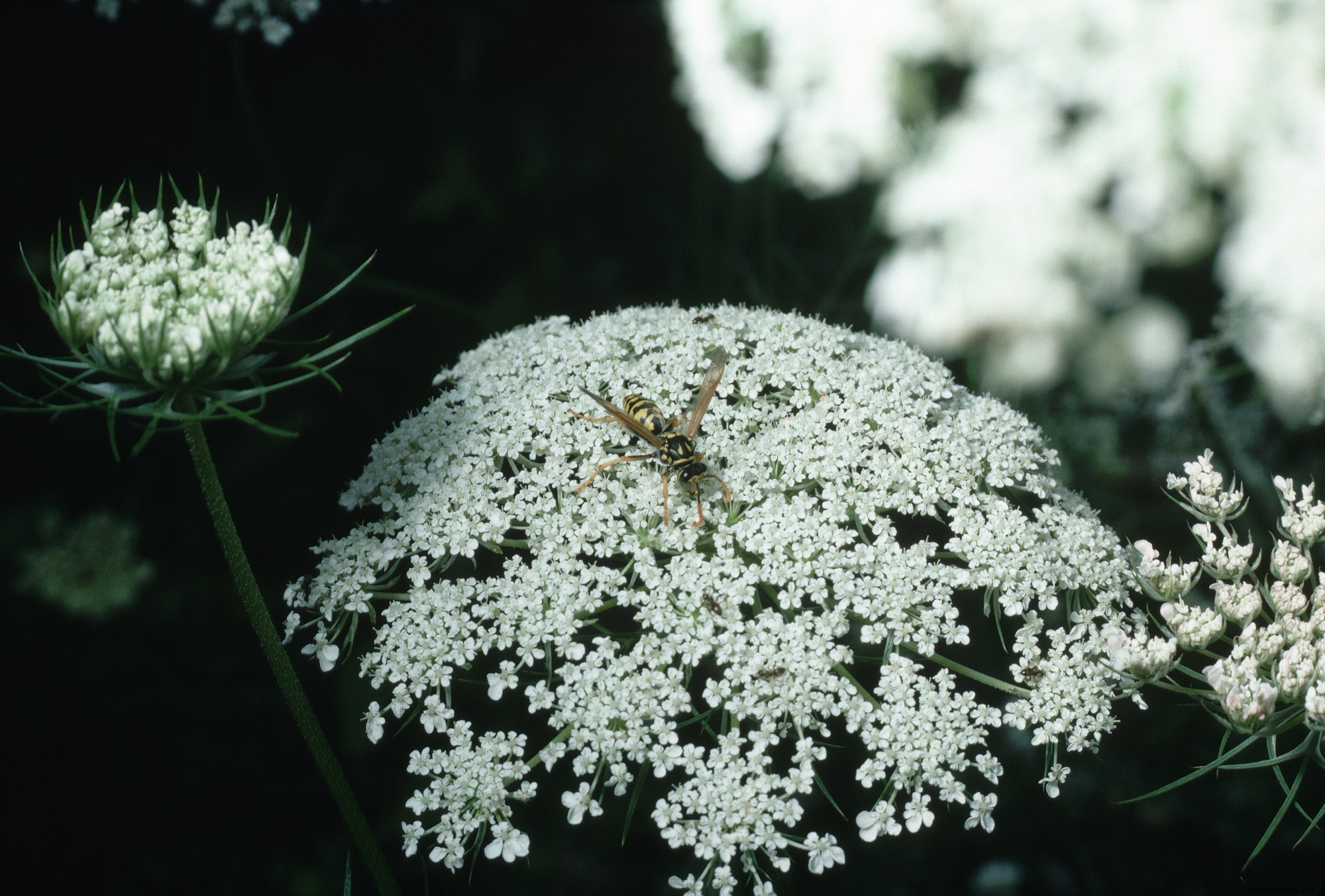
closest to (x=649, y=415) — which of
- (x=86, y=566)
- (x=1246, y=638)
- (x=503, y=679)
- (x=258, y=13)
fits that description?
(x=503, y=679)

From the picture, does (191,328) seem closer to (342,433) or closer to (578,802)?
(578,802)

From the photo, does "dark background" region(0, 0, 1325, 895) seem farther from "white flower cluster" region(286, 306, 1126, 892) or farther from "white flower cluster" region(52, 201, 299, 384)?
"white flower cluster" region(52, 201, 299, 384)

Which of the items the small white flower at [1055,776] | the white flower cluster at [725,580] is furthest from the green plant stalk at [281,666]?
the small white flower at [1055,776]

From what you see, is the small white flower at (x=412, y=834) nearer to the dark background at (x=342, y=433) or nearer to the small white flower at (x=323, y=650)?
the small white flower at (x=323, y=650)

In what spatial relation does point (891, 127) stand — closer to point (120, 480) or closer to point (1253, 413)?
point (1253, 413)

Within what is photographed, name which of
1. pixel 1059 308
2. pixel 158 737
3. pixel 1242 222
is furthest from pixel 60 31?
pixel 1242 222
